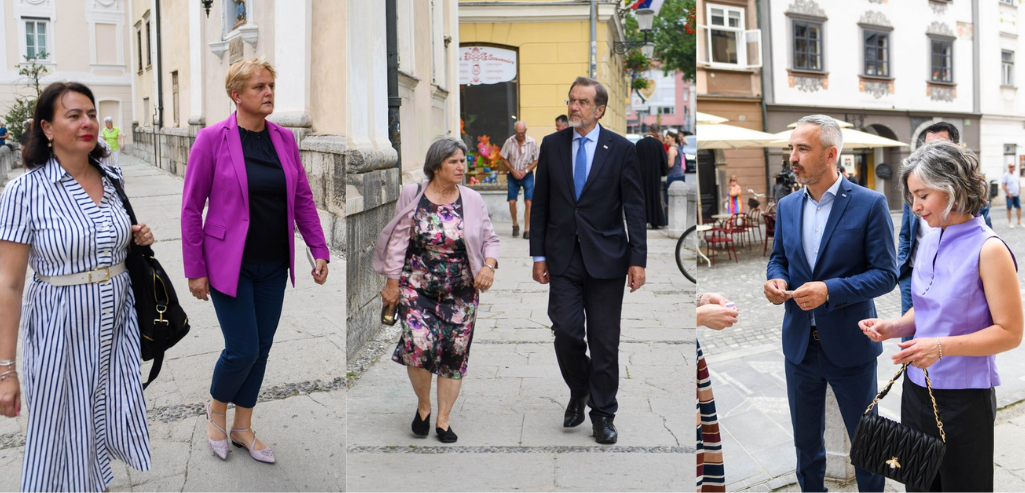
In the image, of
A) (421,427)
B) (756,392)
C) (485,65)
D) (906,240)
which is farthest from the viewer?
(906,240)

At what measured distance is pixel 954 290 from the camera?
179 cm

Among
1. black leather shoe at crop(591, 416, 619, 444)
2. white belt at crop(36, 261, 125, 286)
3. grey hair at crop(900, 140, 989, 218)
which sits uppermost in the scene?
grey hair at crop(900, 140, 989, 218)

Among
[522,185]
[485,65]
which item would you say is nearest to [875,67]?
[522,185]

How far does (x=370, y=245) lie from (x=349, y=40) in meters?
0.55

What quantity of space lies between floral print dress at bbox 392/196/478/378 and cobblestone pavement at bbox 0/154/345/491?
0.85 feet

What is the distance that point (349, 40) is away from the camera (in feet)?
7.05

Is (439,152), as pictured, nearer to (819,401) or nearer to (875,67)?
(819,401)

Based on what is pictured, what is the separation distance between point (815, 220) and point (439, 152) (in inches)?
39.3

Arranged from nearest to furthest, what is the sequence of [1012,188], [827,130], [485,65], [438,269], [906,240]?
1. [827,130]
2. [485,65]
3. [438,269]
4. [906,240]
5. [1012,188]

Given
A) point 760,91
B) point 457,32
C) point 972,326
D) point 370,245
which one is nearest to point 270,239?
point 370,245

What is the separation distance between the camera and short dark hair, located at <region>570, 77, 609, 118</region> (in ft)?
7.14

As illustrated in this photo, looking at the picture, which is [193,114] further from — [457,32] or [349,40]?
[457,32]

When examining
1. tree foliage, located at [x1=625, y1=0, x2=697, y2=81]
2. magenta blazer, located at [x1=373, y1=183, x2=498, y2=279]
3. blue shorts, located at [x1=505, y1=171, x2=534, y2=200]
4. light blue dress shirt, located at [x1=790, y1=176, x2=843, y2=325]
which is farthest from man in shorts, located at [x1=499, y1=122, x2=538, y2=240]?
light blue dress shirt, located at [x1=790, y1=176, x2=843, y2=325]

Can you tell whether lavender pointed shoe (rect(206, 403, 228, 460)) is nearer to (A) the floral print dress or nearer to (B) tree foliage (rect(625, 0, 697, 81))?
(A) the floral print dress
